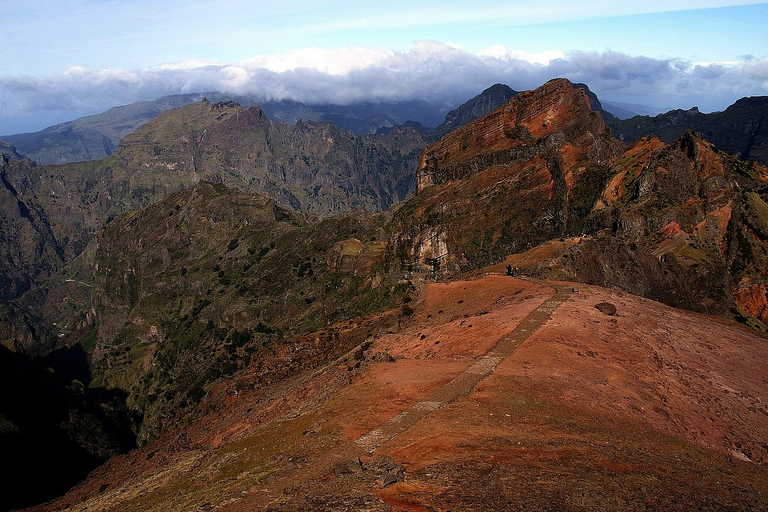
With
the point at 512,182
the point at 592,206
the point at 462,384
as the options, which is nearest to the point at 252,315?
the point at 512,182

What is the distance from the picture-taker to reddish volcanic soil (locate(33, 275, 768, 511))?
63.8ft

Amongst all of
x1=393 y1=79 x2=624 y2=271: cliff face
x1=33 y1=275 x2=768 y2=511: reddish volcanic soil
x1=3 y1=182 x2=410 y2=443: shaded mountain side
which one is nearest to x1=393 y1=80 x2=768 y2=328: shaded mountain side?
x1=393 y1=79 x2=624 y2=271: cliff face

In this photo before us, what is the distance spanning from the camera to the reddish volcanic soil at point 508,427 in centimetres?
1944

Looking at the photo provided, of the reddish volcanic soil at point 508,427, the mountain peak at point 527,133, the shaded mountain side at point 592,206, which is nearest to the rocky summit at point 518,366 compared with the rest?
the reddish volcanic soil at point 508,427

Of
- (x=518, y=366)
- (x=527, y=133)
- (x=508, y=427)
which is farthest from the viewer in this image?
(x=527, y=133)

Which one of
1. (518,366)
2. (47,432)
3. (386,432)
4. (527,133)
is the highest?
(527,133)

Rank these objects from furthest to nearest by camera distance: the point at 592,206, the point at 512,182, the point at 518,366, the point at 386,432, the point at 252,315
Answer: the point at 252,315 → the point at 512,182 → the point at 592,206 → the point at 518,366 → the point at 386,432

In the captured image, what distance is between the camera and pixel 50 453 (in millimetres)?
95938

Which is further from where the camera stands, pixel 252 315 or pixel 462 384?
pixel 252 315

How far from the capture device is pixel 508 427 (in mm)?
24031

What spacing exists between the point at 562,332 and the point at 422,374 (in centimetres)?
1098

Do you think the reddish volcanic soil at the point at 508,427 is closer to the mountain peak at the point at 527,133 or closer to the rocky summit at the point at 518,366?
the rocky summit at the point at 518,366

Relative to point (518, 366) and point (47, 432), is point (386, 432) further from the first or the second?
point (47, 432)

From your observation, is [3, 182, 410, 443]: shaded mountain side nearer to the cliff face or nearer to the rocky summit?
the rocky summit
